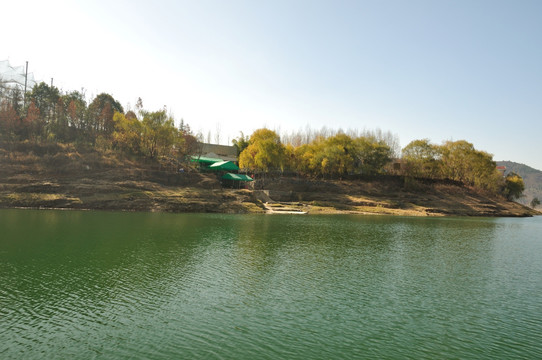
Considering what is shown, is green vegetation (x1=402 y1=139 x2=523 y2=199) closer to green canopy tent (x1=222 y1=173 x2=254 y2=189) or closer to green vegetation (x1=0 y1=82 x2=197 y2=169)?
green canopy tent (x1=222 y1=173 x2=254 y2=189)

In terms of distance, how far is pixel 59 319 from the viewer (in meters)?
15.1

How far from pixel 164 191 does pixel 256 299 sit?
2148 inches

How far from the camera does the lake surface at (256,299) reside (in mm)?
13449

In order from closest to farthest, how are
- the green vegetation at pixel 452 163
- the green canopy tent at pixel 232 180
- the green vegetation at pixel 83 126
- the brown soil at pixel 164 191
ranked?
the brown soil at pixel 164 191
the green vegetation at pixel 83 126
the green canopy tent at pixel 232 180
the green vegetation at pixel 452 163

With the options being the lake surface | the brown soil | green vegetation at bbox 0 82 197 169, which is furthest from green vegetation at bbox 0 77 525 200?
the lake surface

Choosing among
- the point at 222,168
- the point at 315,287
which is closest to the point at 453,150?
the point at 222,168

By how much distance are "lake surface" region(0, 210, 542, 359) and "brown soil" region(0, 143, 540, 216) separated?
27140 millimetres

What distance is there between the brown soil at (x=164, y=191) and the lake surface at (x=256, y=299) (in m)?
27.1

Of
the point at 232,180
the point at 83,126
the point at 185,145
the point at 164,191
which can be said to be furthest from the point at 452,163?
the point at 83,126

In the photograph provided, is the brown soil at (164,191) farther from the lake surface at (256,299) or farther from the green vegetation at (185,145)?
the lake surface at (256,299)

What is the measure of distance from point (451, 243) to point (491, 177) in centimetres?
8294

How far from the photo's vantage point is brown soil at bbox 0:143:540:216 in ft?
204

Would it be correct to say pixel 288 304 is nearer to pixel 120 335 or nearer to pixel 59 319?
pixel 120 335

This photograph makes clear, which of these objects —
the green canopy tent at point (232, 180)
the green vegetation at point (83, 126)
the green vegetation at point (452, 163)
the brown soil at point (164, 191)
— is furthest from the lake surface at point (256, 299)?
the green vegetation at point (452, 163)
